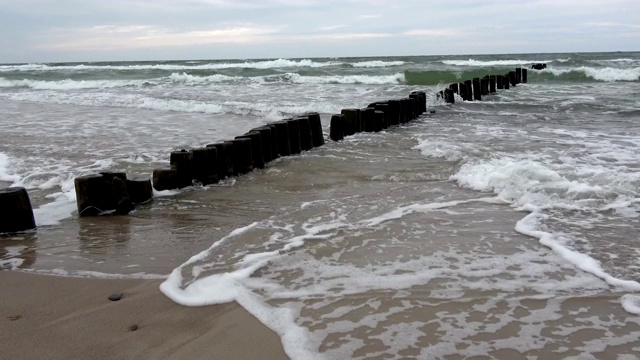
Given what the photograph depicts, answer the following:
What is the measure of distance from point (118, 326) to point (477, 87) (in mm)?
16670

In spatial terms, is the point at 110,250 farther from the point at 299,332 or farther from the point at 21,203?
the point at 299,332

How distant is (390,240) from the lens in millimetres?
4438

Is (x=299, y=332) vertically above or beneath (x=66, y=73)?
beneath

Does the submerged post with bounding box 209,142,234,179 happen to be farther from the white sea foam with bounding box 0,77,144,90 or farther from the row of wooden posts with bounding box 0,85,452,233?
the white sea foam with bounding box 0,77,144,90

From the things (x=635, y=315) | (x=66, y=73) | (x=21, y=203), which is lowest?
(x=635, y=315)

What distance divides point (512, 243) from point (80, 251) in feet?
11.3

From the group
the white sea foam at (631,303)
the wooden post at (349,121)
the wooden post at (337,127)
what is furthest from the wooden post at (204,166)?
the white sea foam at (631,303)

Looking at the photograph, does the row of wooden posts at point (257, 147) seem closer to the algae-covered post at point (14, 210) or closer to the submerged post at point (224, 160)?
the submerged post at point (224, 160)

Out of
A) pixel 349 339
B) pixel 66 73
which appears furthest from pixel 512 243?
pixel 66 73

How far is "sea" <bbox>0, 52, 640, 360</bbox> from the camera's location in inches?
118

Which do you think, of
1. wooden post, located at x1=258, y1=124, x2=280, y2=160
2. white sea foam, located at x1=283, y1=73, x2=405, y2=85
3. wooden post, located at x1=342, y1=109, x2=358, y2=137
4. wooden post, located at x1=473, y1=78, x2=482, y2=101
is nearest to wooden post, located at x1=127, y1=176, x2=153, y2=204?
wooden post, located at x1=258, y1=124, x2=280, y2=160

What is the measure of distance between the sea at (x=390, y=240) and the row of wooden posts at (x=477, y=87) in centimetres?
700

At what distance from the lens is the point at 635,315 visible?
3123 millimetres

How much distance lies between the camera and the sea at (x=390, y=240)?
3008 millimetres
